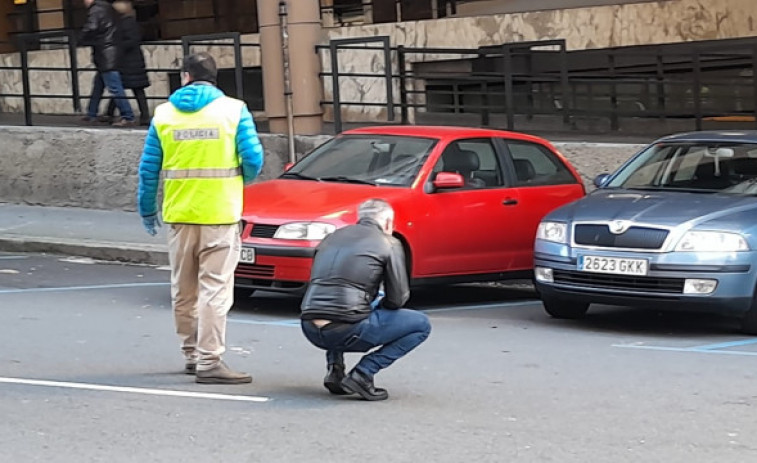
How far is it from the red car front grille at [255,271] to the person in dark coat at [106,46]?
775 centimetres

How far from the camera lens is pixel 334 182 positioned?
11656 mm

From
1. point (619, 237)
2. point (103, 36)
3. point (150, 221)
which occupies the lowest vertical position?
point (619, 237)

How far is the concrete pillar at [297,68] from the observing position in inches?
656

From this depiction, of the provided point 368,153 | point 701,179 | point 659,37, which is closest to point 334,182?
point 368,153

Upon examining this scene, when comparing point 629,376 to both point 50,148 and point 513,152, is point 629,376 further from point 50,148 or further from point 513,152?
point 50,148

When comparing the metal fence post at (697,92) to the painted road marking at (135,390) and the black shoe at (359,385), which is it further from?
the painted road marking at (135,390)

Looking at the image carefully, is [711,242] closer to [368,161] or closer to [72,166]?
[368,161]

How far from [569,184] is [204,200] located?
18.2 ft

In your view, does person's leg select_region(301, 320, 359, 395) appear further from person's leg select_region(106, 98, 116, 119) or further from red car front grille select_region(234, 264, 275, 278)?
person's leg select_region(106, 98, 116, 119)

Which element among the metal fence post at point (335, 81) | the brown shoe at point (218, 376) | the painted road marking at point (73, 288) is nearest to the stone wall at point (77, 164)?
the metal fence post at point (335, 81)

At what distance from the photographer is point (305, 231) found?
10625 mm

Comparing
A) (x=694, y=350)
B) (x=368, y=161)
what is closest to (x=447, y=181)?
(x=368, y=161)

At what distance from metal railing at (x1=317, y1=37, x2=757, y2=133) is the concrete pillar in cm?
23

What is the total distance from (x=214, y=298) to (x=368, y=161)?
14.0 feet
